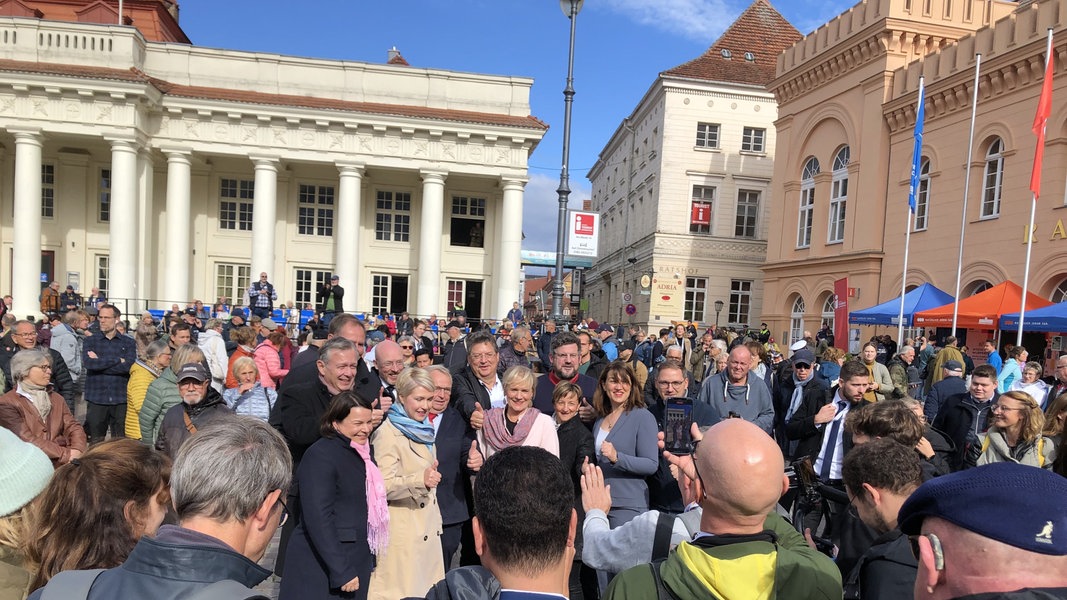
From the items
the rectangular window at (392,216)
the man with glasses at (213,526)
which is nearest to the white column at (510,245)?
the rectangular window at (392,216)

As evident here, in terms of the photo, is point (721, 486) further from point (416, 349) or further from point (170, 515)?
point (416, 349)

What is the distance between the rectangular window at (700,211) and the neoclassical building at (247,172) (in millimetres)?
12888

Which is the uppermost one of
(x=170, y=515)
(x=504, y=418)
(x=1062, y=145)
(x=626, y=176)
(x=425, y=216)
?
(x=626, y=176)

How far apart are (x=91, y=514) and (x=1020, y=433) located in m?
5.59

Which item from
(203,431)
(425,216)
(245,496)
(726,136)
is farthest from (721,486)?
(726,136)

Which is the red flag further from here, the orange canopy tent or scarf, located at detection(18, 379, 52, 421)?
scarf, located at detection(18, 379, 52, 421)

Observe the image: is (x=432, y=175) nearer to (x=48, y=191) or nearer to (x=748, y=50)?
(x=48, y=191)

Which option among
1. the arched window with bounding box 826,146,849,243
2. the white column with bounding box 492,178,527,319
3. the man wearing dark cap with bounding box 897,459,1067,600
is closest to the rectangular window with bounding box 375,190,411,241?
the white column with bounding box 492,178,527,319

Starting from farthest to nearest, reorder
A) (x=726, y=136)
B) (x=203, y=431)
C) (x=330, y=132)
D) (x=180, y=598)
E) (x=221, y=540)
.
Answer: (x=726, y=136), (x=330, y=132), (x=203, y=431), (x=221, y=540), (x=180, y=598)

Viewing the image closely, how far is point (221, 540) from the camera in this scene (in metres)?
1.80

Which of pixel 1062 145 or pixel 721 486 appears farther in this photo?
pixel 1062 145

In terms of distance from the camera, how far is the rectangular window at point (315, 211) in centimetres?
2758

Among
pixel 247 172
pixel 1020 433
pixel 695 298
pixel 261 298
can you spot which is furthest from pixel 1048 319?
pixel 247 172

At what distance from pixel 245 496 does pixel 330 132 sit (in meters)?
25.4
